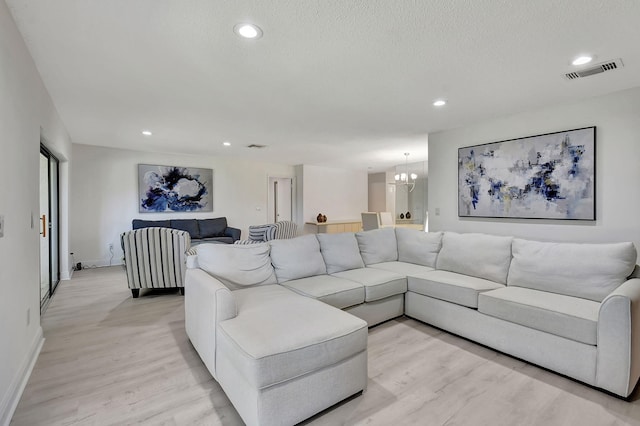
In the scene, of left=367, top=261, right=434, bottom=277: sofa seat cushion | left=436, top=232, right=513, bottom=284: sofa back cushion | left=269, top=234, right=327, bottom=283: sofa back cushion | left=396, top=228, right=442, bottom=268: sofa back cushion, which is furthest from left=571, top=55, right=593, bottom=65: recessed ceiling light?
left=269, top=234, right=327, bottom=283: sofa back cushion

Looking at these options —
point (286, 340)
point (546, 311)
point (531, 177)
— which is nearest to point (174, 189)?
A: point (286, 340)

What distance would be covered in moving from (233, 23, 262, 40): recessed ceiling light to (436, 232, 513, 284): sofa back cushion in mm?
2864

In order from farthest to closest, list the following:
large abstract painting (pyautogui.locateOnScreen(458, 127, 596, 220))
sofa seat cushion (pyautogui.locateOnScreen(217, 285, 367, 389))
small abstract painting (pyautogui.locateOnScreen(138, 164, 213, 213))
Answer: small abstract painting (pyautogui.locateOnScreen(138, 164, 213, 213))
large abstract painting (pyautogui.locateOnScreen(458, 127, 596, 220))
sofa seat cushion (pyautogui.locateOnScreen(217, 285, 367, 389))

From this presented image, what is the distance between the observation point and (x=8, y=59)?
5.93 ft

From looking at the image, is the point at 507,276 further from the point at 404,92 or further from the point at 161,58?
the point at 161,58

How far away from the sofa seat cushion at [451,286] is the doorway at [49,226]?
418 cm

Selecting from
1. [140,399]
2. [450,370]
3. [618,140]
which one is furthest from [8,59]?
[618,140]

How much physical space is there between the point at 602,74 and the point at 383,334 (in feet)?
9.56

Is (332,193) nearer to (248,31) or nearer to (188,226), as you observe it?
(188,226)

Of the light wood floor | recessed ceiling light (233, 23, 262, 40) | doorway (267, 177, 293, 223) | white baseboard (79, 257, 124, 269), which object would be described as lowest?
the light wood floor

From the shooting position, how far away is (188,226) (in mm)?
6223

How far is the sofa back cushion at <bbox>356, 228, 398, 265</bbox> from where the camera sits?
3730mm

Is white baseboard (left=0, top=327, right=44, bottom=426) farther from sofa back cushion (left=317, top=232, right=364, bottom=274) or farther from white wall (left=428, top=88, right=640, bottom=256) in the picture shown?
white wall (left=428, top=88, right=640, bottom=256)

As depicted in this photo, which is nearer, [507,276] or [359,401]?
[359,401]
